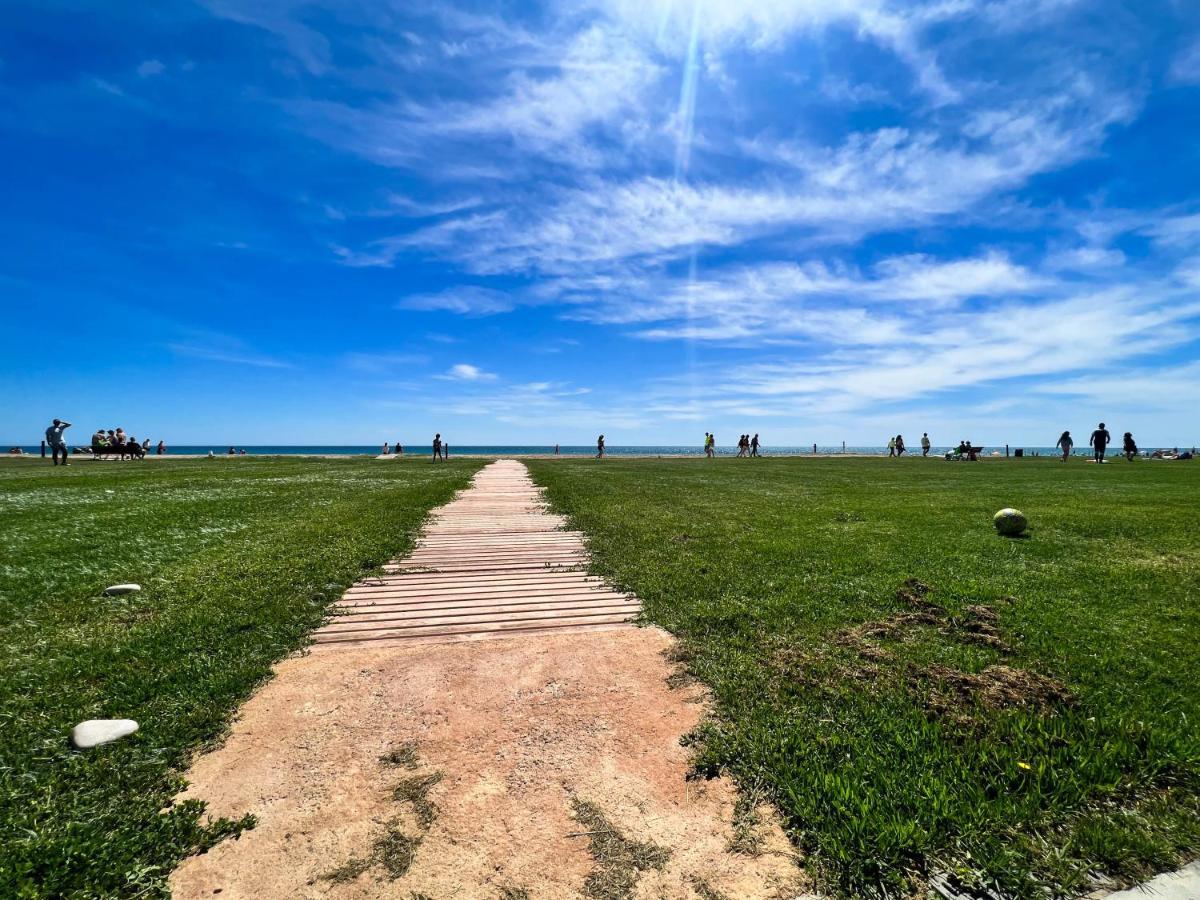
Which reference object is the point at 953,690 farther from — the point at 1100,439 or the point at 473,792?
the point at 1100,439

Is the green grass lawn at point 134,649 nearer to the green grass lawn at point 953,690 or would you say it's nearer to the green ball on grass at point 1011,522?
the green grass lawn at point 953,690

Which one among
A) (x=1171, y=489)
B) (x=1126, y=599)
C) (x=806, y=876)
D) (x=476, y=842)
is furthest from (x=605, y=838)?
(x=1171, y=489)

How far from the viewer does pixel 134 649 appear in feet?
16.8

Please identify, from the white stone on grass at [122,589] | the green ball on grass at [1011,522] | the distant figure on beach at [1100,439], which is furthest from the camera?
the distant figure on beach at [1100,439]

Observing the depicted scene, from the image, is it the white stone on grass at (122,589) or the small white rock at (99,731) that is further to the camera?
the white stone on grass at (122,589)

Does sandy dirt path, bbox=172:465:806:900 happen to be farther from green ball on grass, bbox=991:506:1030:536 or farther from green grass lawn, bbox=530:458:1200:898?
green ball on grass, bbox=991:506:1030:536

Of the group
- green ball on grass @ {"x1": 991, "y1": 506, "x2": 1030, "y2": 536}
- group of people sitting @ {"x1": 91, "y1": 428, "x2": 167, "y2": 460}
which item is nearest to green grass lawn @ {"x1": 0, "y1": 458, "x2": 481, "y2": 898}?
green ball on grass @ {"x1": 991, "y1": 506, "x2": 1030, "y2": 536}

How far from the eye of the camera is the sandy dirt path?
2604 millimetres

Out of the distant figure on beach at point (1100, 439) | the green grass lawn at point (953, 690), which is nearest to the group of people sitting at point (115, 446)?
the green grass lawn at point (953, 690)

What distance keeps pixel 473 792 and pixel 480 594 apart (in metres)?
4.09

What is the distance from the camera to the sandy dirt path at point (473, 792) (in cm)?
260

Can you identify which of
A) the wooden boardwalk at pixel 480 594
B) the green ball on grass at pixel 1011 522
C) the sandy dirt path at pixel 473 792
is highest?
the green ball on grass at pixel 1011 522

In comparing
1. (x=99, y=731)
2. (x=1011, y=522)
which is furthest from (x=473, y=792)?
(x=1011, y=522)

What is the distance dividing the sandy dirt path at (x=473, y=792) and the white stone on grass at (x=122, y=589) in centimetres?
375
